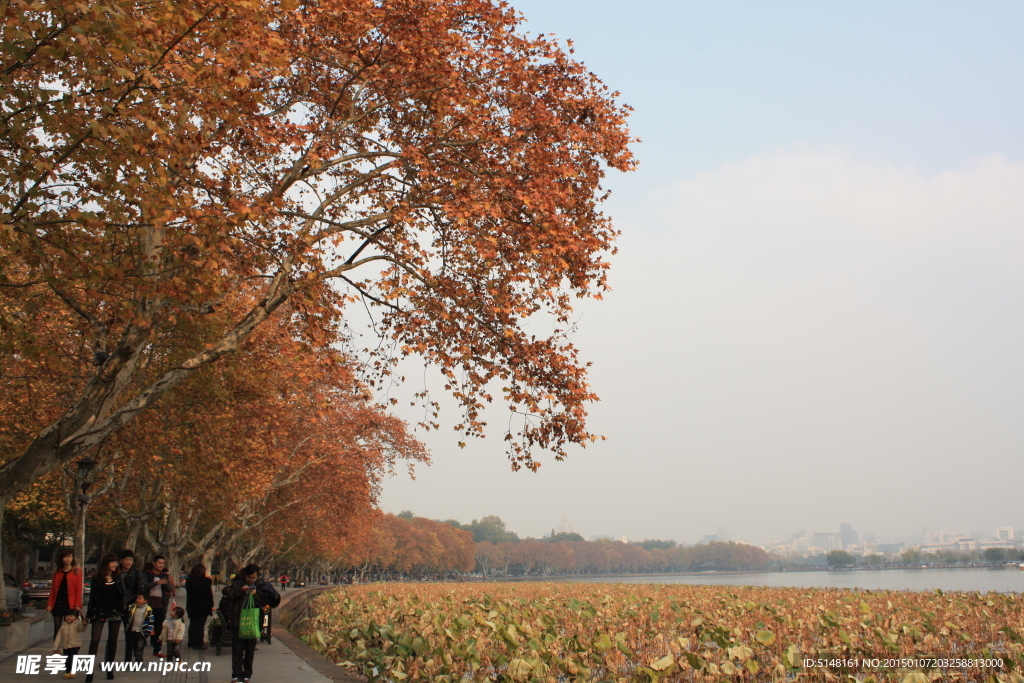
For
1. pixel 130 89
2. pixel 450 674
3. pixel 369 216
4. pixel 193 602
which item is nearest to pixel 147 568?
pixel 193 602

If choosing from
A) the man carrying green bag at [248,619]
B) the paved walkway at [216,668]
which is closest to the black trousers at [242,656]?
the man carrying green bag at [248,619]

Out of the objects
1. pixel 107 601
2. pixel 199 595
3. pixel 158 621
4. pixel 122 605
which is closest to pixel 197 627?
pixel 199 595

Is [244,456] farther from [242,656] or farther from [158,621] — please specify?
[242,656]

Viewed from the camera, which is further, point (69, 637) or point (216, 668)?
point (216, 668)

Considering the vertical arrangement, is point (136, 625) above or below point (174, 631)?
above

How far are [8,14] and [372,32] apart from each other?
5663mm

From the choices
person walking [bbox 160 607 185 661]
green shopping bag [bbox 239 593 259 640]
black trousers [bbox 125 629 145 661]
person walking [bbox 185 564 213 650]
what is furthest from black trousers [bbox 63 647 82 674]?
person walking [bbox 185 564 213 650]

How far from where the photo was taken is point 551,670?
33.9ft

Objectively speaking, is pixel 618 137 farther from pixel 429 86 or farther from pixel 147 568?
pixel 147 568

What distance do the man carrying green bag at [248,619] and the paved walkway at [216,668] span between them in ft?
2.17

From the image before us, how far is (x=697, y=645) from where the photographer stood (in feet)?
40.6

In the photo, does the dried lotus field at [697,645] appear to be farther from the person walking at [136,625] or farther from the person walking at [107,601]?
the person walking at [107,601]

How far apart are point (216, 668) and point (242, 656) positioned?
9.71 feet

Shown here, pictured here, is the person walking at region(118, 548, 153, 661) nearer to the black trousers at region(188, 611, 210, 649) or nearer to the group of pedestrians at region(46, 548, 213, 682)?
the group of pedestrians at region(46, 548, 213, 682)
